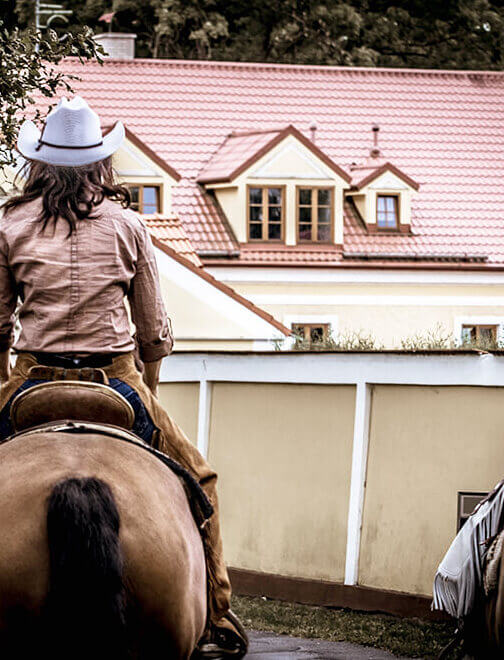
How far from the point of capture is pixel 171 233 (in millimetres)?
31500

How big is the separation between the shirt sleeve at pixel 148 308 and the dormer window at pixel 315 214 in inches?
1250

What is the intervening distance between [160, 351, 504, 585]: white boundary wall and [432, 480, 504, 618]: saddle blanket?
2524mm

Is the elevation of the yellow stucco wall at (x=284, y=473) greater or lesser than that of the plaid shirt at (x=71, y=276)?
lesser

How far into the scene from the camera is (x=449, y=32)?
1816 inches

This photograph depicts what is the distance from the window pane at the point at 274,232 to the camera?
3753 cm

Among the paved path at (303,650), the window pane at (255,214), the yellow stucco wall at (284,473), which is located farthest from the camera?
the window pane at (255,214)

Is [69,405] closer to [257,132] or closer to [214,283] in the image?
A: [214,283]

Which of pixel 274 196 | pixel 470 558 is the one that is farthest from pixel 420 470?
pixel 274 196

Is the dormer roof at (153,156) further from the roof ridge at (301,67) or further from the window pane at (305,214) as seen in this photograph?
the roof ridge at (301,67)

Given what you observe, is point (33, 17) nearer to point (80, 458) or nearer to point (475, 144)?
point (475, 144)

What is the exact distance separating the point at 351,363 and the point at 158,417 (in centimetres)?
476

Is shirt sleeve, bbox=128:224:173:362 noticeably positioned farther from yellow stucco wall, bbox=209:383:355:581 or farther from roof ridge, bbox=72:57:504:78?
roof ridge, bbox=72:57:504:78

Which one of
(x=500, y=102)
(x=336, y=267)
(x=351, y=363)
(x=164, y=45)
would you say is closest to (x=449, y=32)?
(x=500, y=102)

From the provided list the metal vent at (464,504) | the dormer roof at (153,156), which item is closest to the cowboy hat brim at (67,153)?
the metal vent at (464,504)
